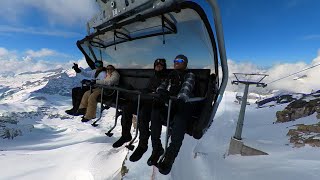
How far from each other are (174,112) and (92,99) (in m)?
3.43

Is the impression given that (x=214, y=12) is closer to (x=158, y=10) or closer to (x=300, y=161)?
(x=158, y=10)

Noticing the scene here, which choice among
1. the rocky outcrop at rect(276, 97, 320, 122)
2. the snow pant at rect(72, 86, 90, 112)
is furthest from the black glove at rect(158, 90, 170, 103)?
the rocky outcrop at rect(276, 97, 320, 122)

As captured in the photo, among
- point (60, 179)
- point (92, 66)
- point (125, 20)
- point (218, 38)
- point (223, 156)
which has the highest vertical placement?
point (125, 20)

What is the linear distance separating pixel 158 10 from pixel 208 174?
49.2 feet

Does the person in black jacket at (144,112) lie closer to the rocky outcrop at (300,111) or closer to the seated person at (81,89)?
the seated person at (81,89)

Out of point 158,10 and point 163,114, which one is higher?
point 158,10

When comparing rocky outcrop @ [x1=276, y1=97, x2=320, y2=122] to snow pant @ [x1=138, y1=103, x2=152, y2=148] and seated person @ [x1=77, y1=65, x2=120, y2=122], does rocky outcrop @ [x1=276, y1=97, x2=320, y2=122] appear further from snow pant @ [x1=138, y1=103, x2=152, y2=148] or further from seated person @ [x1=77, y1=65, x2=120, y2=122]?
snow pant @ [x1=138, y1=103, x2=152, y2=148]

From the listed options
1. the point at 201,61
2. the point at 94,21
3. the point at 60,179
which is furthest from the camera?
the point at 60,179

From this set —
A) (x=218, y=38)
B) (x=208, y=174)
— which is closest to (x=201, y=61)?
(x=218, y=38)

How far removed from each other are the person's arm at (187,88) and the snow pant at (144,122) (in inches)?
41.4

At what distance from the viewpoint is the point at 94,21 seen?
27.7ft

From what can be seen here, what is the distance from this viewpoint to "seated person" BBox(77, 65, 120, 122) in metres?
8.27

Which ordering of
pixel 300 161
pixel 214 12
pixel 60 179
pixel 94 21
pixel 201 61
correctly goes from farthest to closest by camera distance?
pixel 60 179 < pixel 300 161 < pixel 94 21 < pixel 201 61 < pixel 214 12

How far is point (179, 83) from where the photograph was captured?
5.76 m
